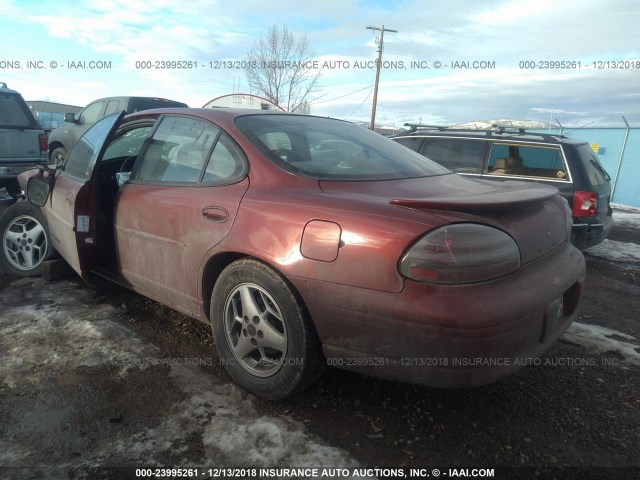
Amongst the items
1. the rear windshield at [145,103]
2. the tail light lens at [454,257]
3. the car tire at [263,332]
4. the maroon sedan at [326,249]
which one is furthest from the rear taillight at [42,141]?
the tail light lens at [454,257]

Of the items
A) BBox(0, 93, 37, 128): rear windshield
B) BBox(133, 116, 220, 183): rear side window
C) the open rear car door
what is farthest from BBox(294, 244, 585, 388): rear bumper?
BBox(0, 93, 37, 128): rear windshield

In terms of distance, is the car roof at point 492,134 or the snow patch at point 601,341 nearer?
the snow patch at point 601,341

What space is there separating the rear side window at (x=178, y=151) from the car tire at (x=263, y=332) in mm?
798

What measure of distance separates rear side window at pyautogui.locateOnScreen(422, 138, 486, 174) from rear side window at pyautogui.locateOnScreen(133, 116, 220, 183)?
4.18m

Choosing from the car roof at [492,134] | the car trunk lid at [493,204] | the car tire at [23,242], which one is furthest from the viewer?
the car roof at [492,134]

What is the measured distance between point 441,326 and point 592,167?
491 cm

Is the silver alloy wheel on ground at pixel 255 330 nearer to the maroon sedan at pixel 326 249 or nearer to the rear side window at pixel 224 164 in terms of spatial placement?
the maroon sedan at pixel 326 249

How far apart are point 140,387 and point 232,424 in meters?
0.66

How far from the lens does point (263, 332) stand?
95.1 inches

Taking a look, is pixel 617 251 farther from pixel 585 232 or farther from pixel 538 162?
pixel 538 162

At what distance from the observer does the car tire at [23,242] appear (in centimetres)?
427

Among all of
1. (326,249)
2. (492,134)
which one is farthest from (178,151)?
(492,134)

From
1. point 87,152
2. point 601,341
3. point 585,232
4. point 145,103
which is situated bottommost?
point 601,341

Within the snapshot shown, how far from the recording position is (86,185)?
3.41 m
